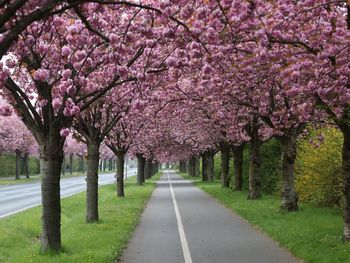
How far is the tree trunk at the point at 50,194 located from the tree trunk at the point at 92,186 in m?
5.78

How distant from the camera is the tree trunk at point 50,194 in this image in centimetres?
1102

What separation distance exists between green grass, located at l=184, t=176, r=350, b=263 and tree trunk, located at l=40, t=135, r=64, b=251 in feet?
17.0

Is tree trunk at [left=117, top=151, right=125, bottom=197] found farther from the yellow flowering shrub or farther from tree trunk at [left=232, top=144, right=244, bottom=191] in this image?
the yellow flowering shrub

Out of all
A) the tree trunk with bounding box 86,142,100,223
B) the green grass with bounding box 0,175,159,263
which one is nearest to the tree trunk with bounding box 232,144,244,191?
the green grass with bounding box 0,175,159,263

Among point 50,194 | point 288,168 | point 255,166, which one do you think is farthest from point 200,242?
point 255,166

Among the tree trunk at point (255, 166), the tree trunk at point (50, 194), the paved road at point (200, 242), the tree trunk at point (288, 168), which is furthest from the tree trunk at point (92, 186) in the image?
the tree trunk at point (255, 166)

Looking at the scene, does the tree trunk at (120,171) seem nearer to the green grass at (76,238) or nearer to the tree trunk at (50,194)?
the green grass at (76,238)

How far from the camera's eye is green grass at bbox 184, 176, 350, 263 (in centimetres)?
1033

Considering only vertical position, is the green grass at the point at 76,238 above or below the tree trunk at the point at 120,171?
below

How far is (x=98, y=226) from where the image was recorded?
50.7 ft

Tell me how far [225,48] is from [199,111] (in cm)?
1330

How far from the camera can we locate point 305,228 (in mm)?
13828

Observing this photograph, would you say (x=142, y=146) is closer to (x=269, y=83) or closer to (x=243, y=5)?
(x=269, y=83)

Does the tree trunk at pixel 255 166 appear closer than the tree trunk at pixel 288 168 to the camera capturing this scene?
No
